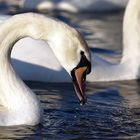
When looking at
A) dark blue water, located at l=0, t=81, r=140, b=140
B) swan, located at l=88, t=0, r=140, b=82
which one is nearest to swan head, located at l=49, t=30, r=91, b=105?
dark blue water, located at l=0, t=81, r=140, b=140

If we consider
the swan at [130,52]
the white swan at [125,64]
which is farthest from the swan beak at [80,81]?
the swan at [130,52]

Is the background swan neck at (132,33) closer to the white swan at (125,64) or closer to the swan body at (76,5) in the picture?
the white swan at (125,64)

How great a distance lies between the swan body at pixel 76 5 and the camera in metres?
18.7

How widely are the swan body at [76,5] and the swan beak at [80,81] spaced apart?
9.51 metres

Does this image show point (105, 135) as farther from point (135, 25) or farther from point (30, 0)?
point (30, 0)

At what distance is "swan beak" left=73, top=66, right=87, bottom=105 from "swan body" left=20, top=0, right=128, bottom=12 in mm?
9513

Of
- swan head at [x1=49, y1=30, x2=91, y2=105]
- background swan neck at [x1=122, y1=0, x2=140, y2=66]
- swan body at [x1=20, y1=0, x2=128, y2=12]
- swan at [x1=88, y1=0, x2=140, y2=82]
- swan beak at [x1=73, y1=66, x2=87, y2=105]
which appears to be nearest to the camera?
swan head at [x1=49, y1=30, x2=91, y2=105]

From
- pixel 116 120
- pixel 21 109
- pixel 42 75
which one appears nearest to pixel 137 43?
pixel 42 75

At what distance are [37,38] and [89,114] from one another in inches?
64.3

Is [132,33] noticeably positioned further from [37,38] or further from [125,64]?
[37,38]

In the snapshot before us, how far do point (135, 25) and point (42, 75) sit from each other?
1669 millimetres

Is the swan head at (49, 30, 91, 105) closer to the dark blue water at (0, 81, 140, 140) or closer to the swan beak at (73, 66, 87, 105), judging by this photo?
the swan beak at (73, 66, 87, 105)

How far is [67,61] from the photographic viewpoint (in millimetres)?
8781

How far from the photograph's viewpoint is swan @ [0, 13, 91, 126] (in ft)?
28.7
